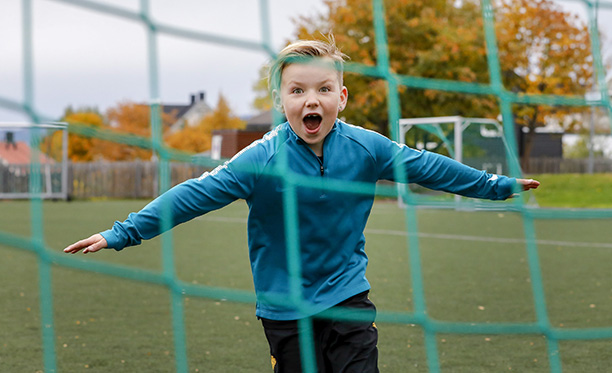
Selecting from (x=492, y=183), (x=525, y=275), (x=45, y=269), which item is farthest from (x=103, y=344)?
(x=525, y=275)

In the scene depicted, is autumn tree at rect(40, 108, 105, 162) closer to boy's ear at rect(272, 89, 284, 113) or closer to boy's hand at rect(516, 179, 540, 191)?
boy's ear at rect(272, 89, 284, 113)

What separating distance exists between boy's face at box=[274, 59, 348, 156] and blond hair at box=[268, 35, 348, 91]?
22 millimetres

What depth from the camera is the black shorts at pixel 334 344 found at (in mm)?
2303

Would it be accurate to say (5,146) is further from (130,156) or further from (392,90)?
(392,90)

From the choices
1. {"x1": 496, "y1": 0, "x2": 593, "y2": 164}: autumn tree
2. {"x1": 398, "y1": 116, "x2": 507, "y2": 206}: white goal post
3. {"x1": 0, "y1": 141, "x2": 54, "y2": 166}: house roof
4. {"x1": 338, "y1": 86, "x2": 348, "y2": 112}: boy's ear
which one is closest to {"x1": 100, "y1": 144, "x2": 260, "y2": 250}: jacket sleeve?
{"x1": 338, "y1": 86, "x2": 348, "y2": 112}: boy's ear

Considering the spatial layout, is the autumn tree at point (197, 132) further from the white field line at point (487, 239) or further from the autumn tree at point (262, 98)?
the white field line at point (487, 239)

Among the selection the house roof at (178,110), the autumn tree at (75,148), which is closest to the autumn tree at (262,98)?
the house roof at (178,110)

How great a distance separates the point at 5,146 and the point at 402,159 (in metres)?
16.5

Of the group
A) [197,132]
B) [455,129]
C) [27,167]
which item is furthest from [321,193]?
[27,167]

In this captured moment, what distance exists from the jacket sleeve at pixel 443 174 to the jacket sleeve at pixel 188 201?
42 centimetres

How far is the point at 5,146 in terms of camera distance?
17.4 m

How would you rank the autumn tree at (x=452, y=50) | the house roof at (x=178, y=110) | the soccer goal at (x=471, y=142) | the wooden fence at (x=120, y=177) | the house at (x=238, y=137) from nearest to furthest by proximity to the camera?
the house at (x=238, y=137)
the autumn tree at (x=452, y=50)
the house roof at (x=178, y=110)
the soccer goal at (x=471, y=142)
the wooden fence at (x=120, y=177)

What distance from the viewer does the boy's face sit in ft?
7.27

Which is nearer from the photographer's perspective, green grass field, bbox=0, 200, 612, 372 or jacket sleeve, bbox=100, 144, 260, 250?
jacket sleeve, bbox=100, 144, 260, 250
